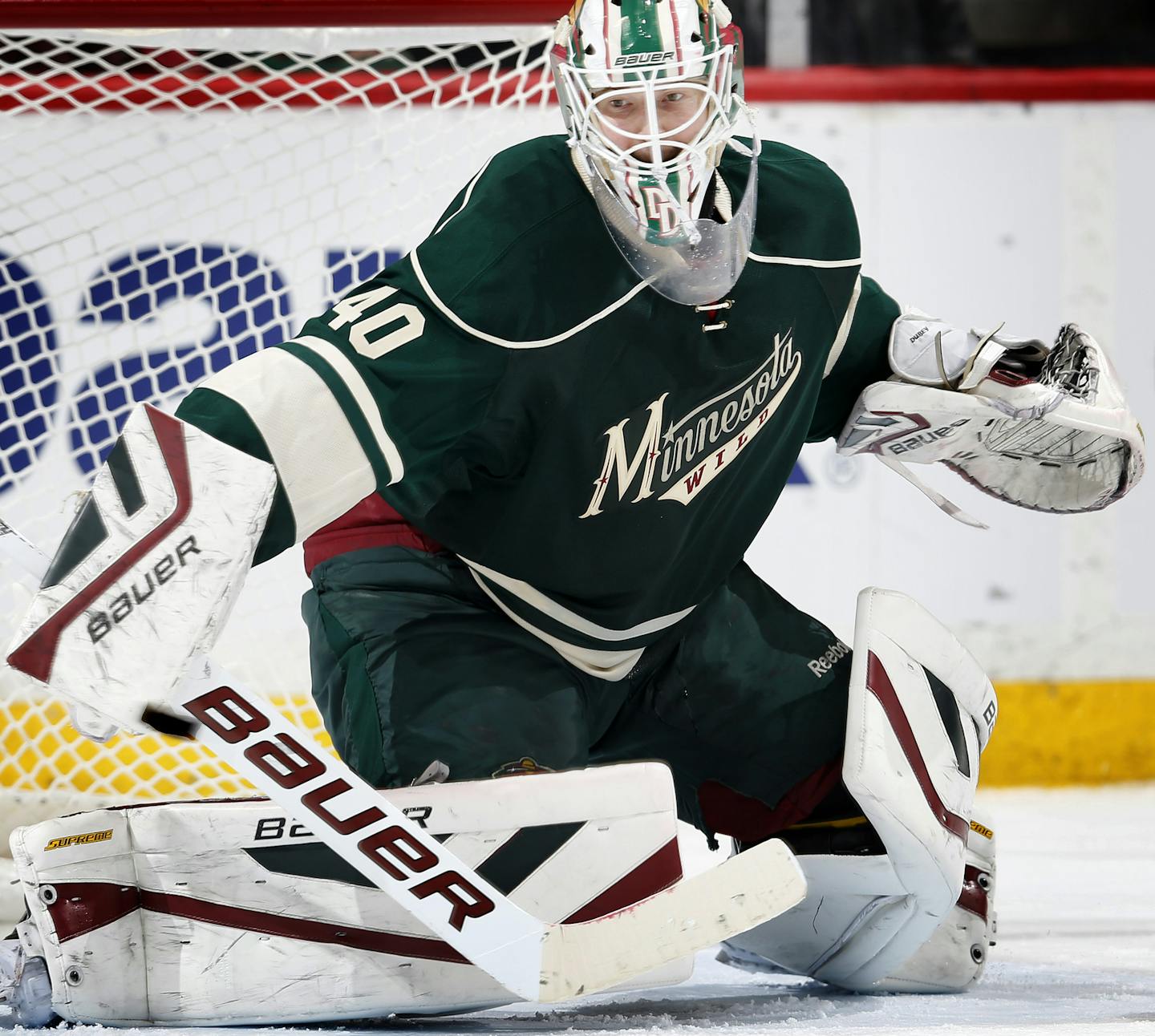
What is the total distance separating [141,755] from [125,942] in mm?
1146

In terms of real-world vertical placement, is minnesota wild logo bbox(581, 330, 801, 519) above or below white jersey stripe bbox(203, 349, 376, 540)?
below

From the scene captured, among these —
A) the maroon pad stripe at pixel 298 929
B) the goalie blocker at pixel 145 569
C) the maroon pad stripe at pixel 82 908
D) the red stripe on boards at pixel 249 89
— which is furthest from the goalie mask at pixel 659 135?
the red stripe on boards at pixel 249 89

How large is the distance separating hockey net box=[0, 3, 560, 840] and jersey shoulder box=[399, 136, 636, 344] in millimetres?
976

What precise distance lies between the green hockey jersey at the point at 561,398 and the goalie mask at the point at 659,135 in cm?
3

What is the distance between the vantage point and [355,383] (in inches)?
55.7

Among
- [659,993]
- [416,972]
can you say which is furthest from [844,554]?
[416,972]

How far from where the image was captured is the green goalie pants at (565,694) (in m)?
1.59

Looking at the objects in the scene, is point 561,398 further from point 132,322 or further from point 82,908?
point 132,322

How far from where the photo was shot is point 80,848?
1434 mm

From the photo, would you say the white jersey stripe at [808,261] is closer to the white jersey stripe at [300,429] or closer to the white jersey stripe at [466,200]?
the white jersey stripe at [466,200]

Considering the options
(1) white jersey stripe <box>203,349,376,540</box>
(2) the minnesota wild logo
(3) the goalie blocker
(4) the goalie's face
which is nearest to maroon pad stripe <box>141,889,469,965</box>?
(3) the goalie blocker

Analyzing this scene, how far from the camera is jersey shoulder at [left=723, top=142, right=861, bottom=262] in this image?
1.67 m

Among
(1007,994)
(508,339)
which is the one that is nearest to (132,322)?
(508,339)

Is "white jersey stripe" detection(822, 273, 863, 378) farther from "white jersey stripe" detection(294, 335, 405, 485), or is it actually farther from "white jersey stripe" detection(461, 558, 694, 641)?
"white jersey stripe" detection(294, 335, 405, 485)
